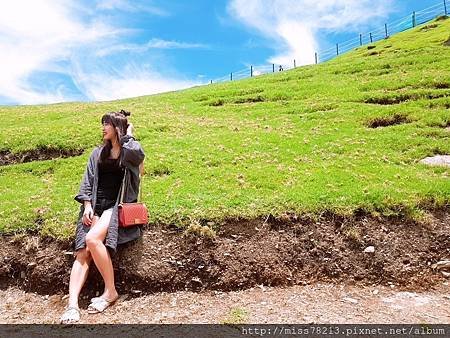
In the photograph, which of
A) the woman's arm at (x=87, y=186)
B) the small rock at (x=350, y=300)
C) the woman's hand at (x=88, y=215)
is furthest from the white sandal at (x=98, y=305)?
the small rock at (x=350, y=300)

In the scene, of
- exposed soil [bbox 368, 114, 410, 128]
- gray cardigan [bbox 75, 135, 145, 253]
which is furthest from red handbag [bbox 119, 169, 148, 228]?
exposed soil [bbox 368, 114, 410, 128]

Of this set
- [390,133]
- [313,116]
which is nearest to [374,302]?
[390,133]

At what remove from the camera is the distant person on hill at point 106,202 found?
29.4ft

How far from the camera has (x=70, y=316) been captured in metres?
8.30

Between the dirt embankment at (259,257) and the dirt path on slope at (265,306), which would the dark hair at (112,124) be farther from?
the dirt path on slope at (265,306)

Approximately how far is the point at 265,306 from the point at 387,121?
584 inches

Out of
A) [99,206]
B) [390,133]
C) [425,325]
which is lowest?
[425,325]

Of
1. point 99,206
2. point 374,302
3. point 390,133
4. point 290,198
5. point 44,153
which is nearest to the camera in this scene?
point 374,302

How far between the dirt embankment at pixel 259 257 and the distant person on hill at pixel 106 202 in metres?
0.62

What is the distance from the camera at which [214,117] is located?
2578cm

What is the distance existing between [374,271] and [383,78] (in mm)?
23910

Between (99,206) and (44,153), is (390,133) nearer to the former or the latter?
(99,206)

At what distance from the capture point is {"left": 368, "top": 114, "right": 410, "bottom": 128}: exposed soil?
68.7 feet

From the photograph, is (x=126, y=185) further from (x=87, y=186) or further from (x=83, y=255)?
(x=83, y=255)
